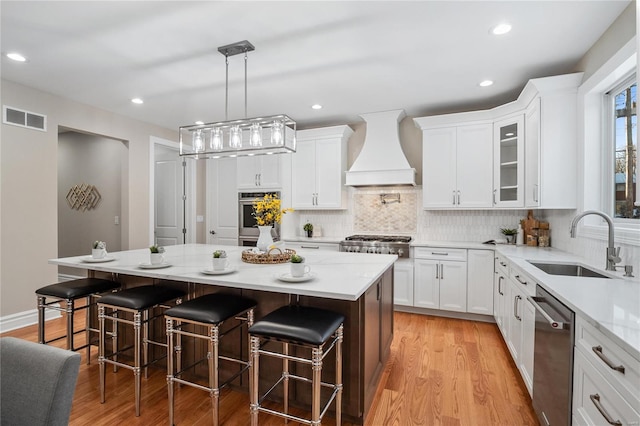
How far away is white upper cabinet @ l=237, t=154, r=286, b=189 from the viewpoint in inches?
197

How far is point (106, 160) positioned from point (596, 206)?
653 cm

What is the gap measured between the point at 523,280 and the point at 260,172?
3919 millimetres

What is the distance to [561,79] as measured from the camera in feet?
9.37

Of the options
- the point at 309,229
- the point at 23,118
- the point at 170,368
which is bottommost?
the point at 170,368

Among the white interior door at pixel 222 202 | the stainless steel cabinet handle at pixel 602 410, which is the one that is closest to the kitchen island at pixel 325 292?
the stainless steel cabinet handle at pixel 602 410

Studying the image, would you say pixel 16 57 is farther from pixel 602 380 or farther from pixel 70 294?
pixel 602 380

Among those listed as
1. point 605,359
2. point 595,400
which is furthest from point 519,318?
point 605,359

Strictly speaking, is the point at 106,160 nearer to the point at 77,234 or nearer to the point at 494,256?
the point at 77,234

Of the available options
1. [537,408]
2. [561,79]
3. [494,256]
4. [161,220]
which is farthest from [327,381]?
[161,220]

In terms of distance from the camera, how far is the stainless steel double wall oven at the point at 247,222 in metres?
5.11

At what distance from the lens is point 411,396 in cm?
225

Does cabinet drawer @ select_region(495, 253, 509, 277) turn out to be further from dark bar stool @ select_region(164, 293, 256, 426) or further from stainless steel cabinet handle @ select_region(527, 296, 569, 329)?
dark bar stool @ select_region(164, 293, 256, 426)

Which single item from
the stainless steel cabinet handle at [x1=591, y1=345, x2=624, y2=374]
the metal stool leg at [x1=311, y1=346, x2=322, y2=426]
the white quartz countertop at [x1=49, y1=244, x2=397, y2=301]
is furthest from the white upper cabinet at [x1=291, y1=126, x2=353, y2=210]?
the stainless steel cabinet handle at [x1=591, y1=345, x2=624, y2=374]

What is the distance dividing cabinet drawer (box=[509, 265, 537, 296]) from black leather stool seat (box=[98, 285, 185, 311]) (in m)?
2.46
